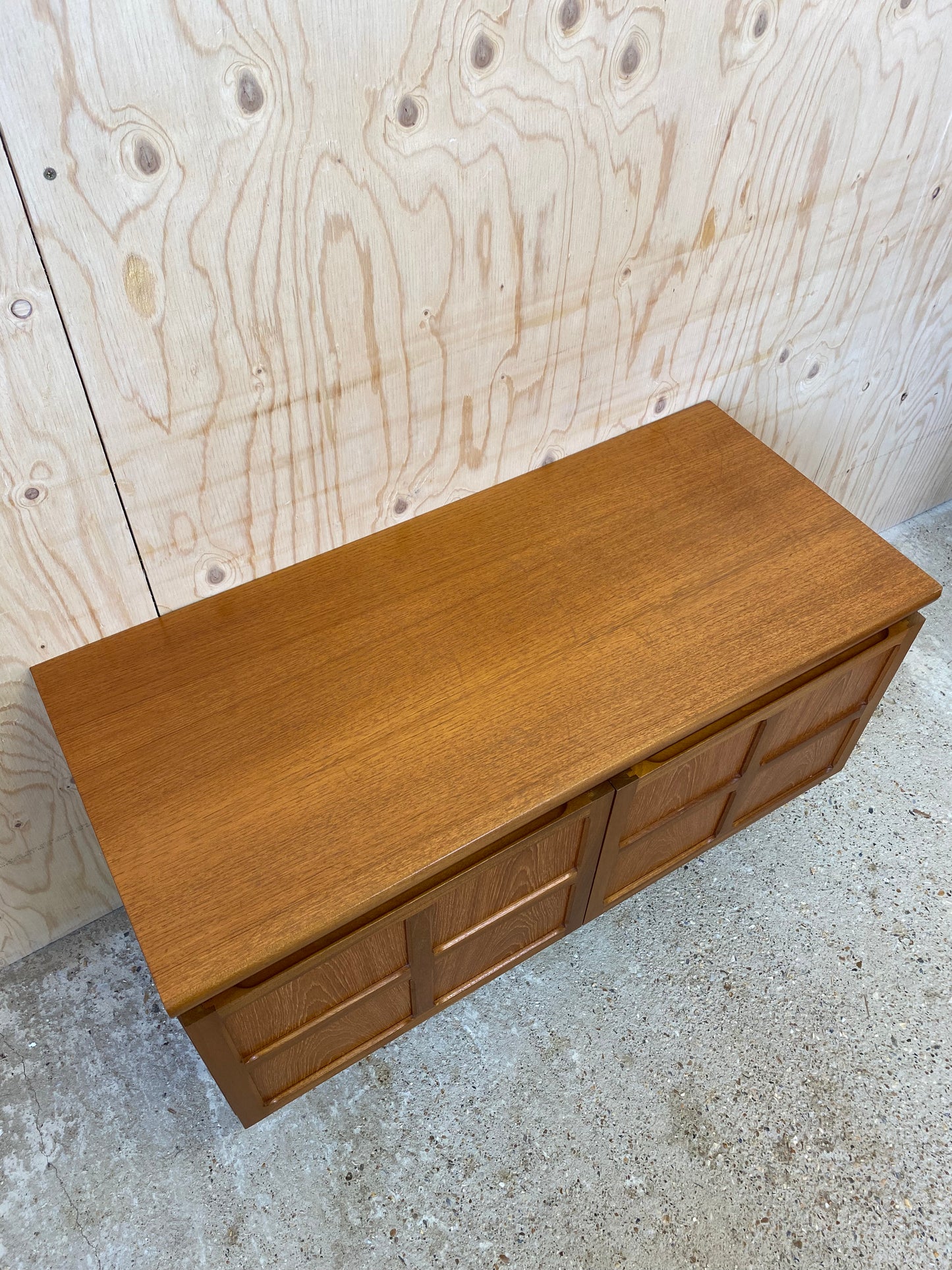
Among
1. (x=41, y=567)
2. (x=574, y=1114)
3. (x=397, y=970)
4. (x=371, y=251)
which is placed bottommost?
(x=574, y=1114)

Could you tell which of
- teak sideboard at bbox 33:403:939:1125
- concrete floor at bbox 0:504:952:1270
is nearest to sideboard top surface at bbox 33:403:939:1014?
teak sideboard at bbox 33:403:939:1125

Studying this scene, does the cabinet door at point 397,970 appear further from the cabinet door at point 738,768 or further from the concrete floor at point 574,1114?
the concrete floor at point 574,1114

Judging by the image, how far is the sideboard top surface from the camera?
3.24 feet

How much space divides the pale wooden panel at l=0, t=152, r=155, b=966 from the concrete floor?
242 millimetres

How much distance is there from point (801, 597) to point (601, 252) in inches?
21.5

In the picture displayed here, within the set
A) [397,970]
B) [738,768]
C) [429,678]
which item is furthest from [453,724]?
[738,768]

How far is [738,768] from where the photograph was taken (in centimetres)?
137

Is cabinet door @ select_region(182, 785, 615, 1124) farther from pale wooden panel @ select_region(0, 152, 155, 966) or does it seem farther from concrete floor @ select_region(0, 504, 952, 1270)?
pale wooden panel @ select_region(0, 152, 155, 966)

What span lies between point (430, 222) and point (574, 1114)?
49.9 inches

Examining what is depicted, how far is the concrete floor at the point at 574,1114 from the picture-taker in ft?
4.23

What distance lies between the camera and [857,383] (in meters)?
1.76

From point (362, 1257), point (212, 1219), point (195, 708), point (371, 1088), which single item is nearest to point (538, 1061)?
point (371, 1088)

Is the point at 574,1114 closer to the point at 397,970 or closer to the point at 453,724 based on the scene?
the point at 397,970

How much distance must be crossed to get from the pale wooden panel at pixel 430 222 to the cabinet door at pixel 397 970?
0.51 metres
